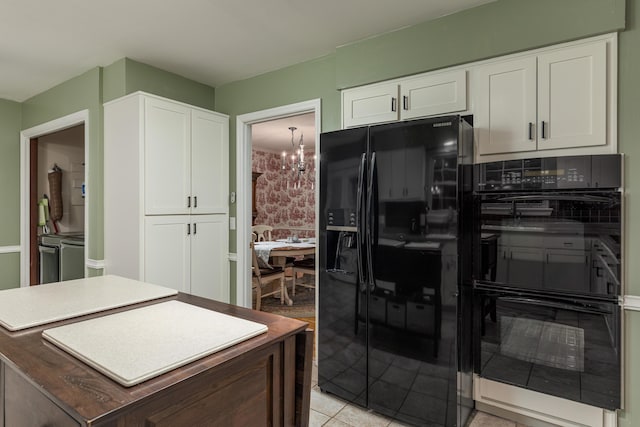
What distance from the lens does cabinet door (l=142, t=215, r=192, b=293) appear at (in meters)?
2.81

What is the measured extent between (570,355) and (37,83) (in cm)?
492

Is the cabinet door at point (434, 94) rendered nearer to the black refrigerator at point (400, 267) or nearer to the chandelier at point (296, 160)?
the black refrigerator at point (400, 267)

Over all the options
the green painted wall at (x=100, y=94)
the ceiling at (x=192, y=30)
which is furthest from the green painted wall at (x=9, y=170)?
the ceiling at (x=192, y=30)

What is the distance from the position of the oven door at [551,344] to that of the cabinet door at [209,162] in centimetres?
234

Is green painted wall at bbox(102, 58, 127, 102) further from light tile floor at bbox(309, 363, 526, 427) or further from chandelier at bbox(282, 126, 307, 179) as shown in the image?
light tile floor at bbox(309, 363, 526, 427)

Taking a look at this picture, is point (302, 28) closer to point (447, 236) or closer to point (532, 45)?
point (532, 45)

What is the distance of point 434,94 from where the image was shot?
7.80 feet

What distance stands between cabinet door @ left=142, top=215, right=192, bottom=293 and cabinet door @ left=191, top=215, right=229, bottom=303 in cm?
7

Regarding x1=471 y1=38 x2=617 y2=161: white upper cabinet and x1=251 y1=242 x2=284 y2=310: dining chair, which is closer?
x1=471 y1=38 x2=617 y2=161: white upper cabinet

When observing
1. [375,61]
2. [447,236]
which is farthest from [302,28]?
[447,236]

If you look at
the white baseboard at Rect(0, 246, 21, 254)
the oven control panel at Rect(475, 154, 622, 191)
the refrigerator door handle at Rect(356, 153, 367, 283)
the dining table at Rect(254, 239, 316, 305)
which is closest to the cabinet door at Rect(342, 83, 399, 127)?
the refrigerator door handle at Rect(356, 153, 367, 283)

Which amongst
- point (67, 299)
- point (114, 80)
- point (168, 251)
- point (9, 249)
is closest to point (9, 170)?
point (9, 249)

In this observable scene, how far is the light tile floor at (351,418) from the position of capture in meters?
2.18

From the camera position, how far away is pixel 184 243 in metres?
3.08
